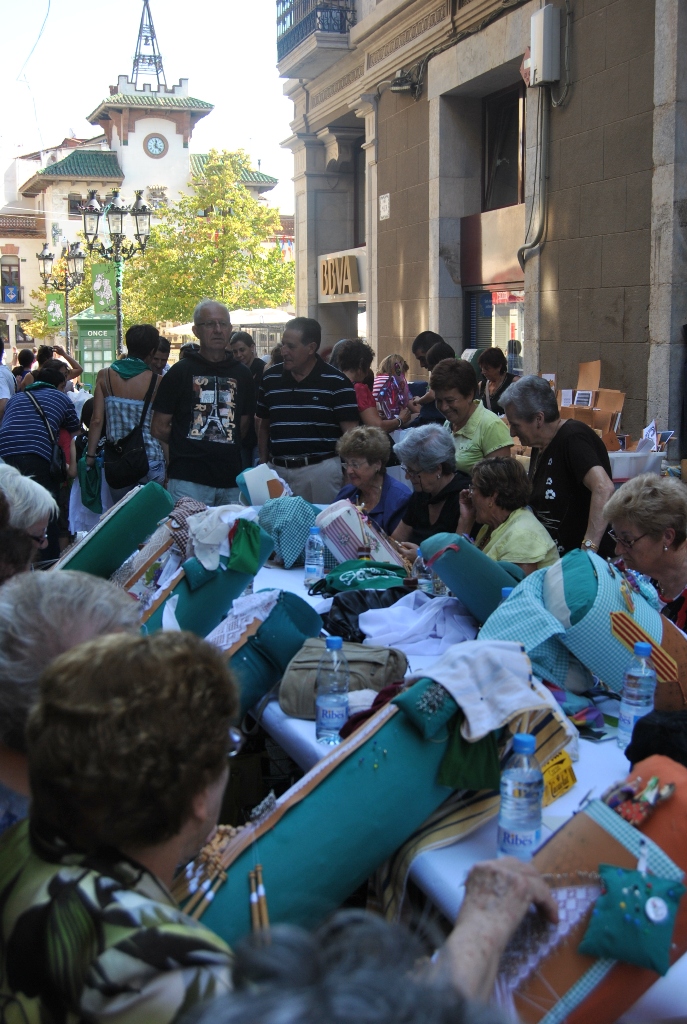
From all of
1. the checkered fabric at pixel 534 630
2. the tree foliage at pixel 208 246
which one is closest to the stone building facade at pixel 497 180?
the checkered fabric at pixel 534 630

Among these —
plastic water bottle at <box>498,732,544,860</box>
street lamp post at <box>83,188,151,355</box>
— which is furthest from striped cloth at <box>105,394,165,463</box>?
street lamp post at <box>83,188,151,355</box>

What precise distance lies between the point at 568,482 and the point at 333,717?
2.21 m

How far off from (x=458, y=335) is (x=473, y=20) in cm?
355

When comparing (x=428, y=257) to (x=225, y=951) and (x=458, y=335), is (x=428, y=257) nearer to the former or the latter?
(x=458, y=335)

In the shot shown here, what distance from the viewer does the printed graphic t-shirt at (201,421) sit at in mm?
5730

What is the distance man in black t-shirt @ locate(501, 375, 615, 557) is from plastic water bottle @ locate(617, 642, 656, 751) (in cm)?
179

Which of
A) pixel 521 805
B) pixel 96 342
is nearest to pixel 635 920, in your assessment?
pixel 521 805

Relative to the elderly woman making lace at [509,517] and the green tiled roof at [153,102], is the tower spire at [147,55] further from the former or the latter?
the elderly woman making lace at [509,517]

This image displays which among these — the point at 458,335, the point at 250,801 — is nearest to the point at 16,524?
the point at 250,801

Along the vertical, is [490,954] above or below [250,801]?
above

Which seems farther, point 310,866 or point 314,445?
point 314,445

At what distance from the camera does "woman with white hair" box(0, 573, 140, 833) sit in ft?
6.13

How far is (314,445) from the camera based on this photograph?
5750 mm

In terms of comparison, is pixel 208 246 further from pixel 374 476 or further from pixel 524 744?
pixel 524 744
